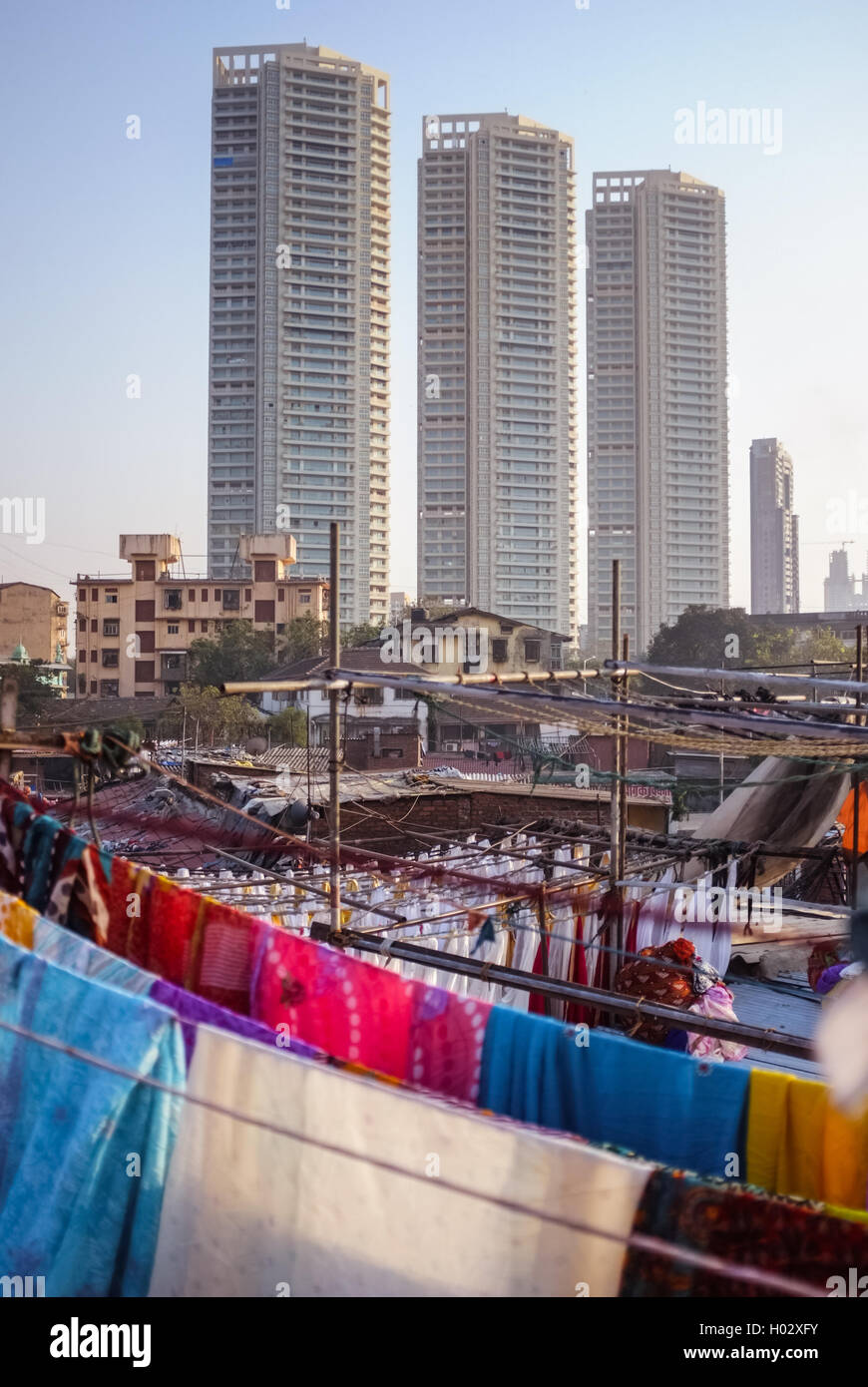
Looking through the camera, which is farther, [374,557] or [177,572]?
[374,557]

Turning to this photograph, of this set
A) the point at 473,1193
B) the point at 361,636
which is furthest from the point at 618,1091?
the point at 361,636

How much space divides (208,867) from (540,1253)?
851 centimetres

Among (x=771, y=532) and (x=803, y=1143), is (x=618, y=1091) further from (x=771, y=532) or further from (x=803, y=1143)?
(x=771, y=532)

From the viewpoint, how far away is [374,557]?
55688mm

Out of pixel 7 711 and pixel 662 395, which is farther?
pixel 662 395

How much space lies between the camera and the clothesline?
5.71ft

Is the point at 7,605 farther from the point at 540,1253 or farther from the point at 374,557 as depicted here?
the point at 540,1253

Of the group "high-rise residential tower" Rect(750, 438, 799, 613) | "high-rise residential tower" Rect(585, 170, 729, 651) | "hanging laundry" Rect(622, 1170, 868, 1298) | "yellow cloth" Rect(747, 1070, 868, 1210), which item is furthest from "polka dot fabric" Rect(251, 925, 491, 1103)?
"high-rise residential tower" Rect(750, 438, 799, 613)

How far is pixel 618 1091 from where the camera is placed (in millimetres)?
2549

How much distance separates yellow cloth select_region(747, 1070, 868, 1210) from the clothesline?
689 mm

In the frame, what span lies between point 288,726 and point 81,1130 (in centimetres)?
2617

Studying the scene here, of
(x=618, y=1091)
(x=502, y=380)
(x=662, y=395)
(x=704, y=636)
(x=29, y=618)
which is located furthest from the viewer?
(x=662, y=395)

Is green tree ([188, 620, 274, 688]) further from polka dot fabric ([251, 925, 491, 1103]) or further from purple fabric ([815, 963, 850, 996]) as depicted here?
polka dot fabric ([251, 925, 491, 1103])
